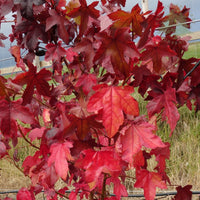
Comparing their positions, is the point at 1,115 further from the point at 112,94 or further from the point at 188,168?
the point at 188,168

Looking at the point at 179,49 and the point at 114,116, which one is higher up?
the point at 179,49

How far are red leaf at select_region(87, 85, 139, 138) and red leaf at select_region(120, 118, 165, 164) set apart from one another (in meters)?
0.06

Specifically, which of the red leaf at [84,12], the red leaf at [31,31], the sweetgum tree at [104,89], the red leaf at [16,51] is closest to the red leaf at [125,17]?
the sweetgum tree at [104,89]

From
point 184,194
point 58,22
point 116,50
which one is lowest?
point 184,194

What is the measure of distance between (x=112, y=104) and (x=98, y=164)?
13 cm

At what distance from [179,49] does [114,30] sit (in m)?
0.21

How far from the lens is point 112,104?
1.55 feet

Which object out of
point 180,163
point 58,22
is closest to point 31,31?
point 58,22

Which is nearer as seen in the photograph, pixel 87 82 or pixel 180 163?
pixel 87 82

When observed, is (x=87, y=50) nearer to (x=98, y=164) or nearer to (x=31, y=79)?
(x=31, y=79)

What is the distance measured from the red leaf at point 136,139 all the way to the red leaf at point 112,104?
0.18 feet

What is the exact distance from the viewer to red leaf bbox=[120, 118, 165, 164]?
1.65 feet

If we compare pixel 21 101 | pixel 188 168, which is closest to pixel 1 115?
pixel 21 101

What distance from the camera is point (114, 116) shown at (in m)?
0.46
